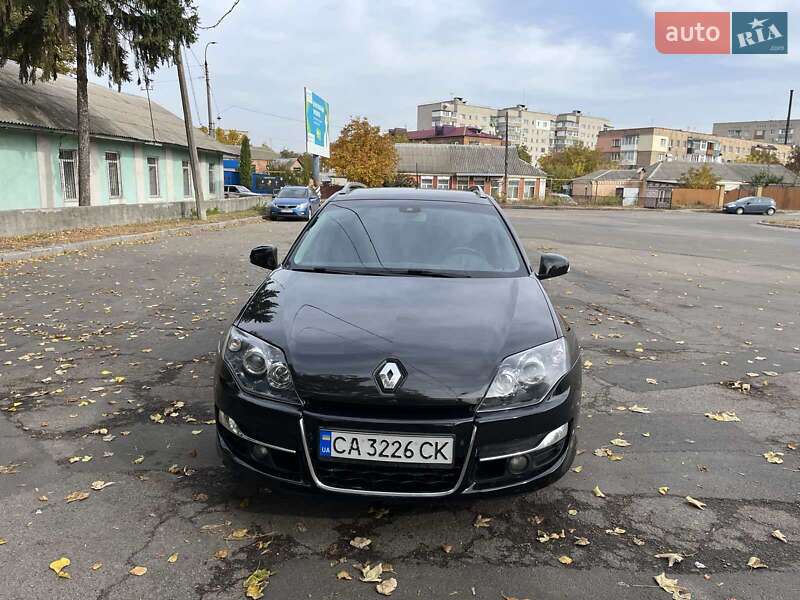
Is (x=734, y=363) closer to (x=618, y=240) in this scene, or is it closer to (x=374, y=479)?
(x=374, y=479)

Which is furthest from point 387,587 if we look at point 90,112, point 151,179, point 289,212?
point 151,179

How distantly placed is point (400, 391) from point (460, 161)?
73.8 metres

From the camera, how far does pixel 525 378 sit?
8.50ft

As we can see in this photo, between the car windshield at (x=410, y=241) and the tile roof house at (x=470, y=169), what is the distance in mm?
67245

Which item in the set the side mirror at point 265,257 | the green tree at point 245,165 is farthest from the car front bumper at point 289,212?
the green tree at point 245,165

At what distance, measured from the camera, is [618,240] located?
770 inches

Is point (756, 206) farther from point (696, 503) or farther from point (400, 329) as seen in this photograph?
point (400, 329)

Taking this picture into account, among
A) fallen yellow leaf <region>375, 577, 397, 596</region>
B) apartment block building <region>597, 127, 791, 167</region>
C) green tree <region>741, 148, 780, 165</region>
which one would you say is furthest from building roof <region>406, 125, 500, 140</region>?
fallen yellow leaf <region>375, 577, 397, 596</region>

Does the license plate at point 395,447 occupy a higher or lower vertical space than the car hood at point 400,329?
lower


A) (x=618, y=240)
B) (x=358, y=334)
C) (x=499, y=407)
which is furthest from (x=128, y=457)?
(x=618, y=240)

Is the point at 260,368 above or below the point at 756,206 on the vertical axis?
below

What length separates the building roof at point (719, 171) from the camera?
72375 millimetres

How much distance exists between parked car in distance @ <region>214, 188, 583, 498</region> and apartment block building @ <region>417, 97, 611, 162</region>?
5363 inches

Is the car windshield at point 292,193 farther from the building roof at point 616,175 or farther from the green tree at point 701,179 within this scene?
the building roof at point 616,175
